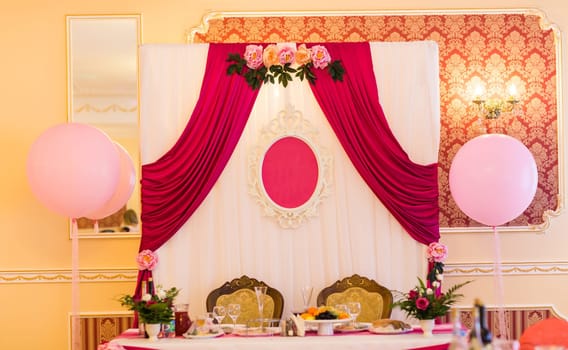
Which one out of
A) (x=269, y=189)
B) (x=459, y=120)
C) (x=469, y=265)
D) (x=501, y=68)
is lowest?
(x=469, y=265)

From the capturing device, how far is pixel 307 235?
6328 mm

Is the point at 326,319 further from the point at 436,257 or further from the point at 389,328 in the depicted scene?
the point at 436,257

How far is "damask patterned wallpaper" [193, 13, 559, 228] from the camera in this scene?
716 centimetres

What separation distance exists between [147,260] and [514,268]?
322 centimetres

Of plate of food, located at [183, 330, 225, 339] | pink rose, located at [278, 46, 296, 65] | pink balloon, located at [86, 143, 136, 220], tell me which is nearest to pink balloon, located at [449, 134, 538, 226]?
pink rose, located at [278, 46, 296, 65]

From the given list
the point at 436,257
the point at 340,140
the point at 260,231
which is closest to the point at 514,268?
the point at 436,257

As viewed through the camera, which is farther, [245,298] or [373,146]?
[373,146]

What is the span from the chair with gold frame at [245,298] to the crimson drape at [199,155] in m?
0.60

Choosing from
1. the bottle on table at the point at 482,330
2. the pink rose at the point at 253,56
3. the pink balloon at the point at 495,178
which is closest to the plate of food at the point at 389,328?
the pink balloon at the point at 495,178

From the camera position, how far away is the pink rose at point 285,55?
19.8ft

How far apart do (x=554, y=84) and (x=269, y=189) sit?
2.83 m

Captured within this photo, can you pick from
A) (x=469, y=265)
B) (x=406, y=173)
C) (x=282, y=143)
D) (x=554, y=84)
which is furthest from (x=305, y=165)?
(x=554, y=84)

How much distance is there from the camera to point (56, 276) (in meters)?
7.07

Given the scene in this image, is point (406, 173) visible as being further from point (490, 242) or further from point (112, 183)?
point (112, 183)
